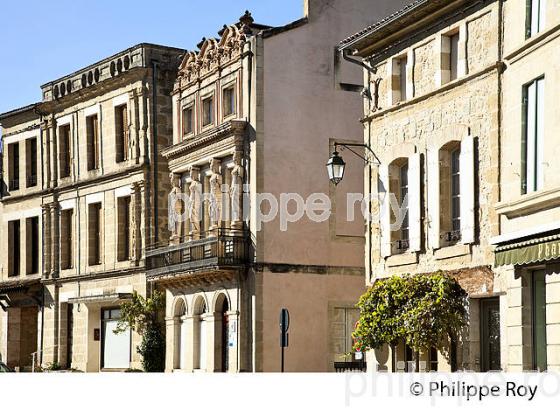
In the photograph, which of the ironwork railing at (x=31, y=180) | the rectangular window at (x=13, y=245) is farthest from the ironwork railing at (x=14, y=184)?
the rectangular window at (x=13, y=245)

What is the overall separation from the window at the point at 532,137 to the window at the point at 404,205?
4.82 m

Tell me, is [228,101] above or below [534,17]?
above

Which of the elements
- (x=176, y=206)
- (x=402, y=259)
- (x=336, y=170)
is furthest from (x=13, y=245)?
(x=336, y=170)

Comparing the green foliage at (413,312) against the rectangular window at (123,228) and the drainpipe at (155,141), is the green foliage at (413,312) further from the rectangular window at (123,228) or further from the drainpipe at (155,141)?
the rectangular window at (123,228)

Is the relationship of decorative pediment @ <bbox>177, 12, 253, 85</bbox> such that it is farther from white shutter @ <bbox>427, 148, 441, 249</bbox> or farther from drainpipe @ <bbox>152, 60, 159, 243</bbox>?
white shutter @ <bbox>427, 148, 441, 249</bbox>

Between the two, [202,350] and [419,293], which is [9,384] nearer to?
[419,293]

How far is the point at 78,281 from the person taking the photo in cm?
4281

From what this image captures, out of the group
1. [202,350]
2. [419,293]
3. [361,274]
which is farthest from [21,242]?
[419,293]

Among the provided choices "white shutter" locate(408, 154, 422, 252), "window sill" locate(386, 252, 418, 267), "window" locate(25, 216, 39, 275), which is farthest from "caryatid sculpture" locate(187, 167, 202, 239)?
"window" locate(25, 216, 39, 275)

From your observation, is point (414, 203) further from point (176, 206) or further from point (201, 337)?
point (176, 206)

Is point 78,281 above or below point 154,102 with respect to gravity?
below

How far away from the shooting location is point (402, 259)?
2603cm

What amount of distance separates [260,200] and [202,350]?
5386 mm

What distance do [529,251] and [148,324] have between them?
19.7 metres
